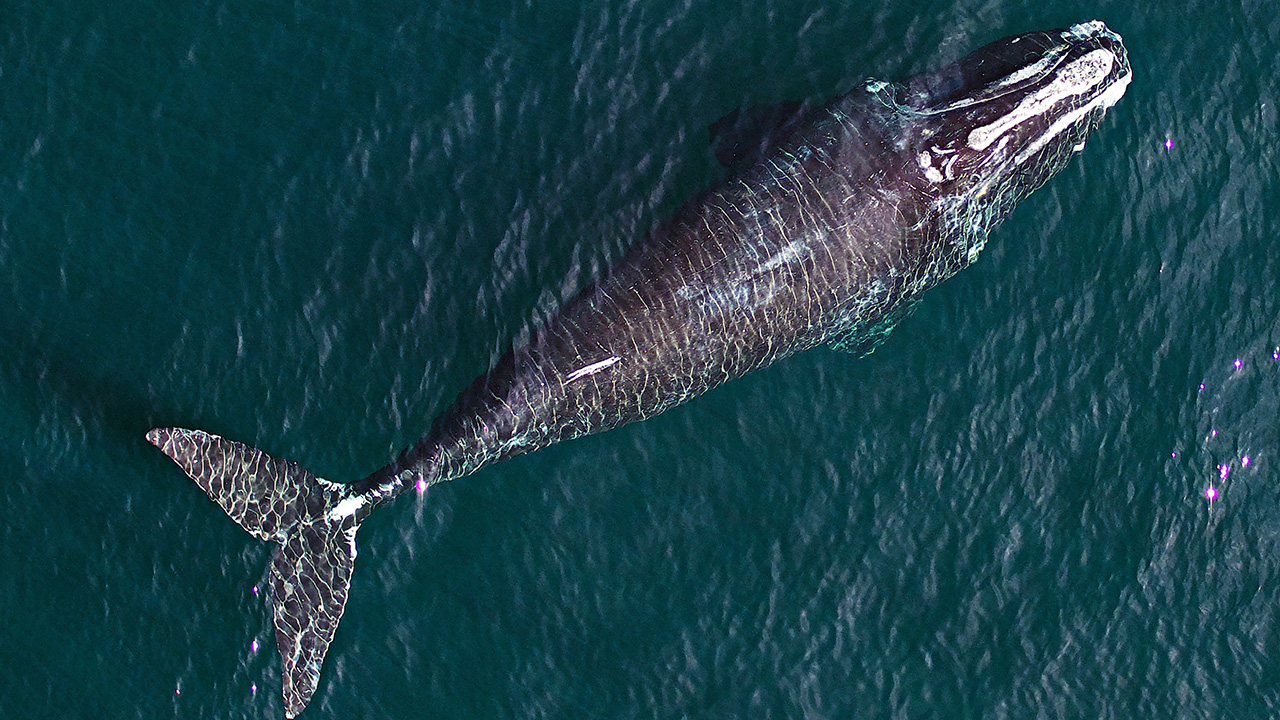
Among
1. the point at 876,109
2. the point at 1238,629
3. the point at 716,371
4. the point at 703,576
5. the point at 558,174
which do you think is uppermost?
the point at 558,174

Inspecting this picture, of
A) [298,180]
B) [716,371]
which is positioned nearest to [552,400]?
[716,371]

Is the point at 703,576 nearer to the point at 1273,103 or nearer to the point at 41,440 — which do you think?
the point at 41,440

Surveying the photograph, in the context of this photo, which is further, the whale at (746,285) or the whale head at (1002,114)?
the whale head at (1002,114)

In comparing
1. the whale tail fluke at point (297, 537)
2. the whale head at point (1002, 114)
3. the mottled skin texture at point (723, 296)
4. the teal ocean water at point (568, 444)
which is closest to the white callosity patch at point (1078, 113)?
the whale head at point (1002, 114)

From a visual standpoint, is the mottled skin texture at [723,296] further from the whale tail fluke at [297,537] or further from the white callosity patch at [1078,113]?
the white callosity patch at [1078,113]

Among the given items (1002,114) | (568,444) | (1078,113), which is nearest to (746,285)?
(568,444)
